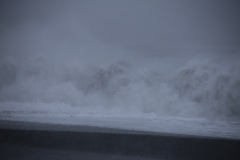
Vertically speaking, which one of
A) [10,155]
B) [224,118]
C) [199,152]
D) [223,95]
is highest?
[223,95]

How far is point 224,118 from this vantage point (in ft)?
30.6

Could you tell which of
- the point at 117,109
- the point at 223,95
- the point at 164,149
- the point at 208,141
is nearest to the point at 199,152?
the point at 208,141

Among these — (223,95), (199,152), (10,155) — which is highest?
(223,95)

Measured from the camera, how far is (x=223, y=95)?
10.6 metres

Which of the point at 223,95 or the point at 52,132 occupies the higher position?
the point at 223,95

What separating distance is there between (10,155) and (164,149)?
2.52 m

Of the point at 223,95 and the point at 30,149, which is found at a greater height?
the point at 223,95

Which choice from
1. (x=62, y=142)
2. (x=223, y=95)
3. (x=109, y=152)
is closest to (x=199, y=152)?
(x=109, y=152)

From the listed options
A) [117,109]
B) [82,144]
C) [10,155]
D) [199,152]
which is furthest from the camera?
[117,109]

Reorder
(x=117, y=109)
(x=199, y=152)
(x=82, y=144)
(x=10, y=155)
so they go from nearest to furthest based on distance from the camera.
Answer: (x=10, y=155) → (x=199, y=152) → (x=82, y=144) → (x=117, y=109)

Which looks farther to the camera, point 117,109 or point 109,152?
point 117,109

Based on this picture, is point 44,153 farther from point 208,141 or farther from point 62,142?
point 208,141

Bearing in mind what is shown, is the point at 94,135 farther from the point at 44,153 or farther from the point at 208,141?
the point at 208,141

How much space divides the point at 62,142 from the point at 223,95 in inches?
345
